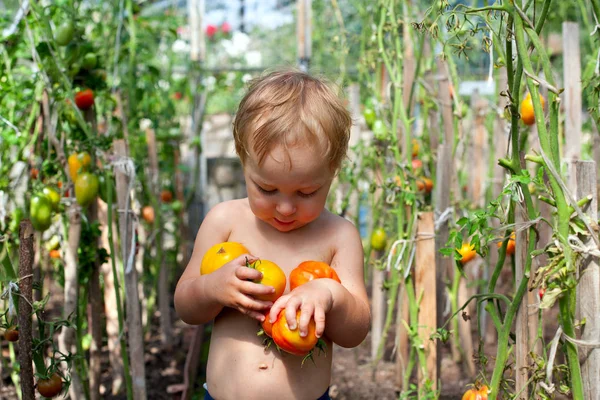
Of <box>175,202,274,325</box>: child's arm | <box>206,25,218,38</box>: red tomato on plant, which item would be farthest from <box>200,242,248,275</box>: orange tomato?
<box>206,25,218,38</box>: red tomato on plant

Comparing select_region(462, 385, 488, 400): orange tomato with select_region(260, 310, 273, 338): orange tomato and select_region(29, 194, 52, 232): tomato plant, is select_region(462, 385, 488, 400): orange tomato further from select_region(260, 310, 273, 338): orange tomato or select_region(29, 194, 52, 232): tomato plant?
select_region(29, 194, 52, 232): tomato plant

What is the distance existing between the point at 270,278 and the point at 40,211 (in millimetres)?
991

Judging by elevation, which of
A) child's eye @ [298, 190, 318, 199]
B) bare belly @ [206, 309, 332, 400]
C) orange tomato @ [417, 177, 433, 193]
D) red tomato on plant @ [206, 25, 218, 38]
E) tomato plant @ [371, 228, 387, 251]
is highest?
red tomato on plant @ [206, 25, 218, 38]

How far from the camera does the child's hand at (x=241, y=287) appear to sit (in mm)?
1161

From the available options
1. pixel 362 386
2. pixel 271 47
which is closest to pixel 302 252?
pixel 362 386

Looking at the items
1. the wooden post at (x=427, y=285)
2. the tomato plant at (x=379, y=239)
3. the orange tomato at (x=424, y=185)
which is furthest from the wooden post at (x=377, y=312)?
the wooden post at (x=427, y=285)

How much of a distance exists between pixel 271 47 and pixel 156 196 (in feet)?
10.0

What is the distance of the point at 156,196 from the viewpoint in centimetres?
327

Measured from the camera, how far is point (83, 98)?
211cm

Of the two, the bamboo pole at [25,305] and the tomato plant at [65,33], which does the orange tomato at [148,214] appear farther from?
the bamboo pole at [25,305]

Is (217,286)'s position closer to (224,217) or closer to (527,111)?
(224,217)

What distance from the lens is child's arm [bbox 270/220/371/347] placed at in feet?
3.73

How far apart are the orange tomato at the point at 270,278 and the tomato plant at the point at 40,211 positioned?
37.3 inches

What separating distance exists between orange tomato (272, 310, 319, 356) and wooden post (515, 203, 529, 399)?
0.39 metres
